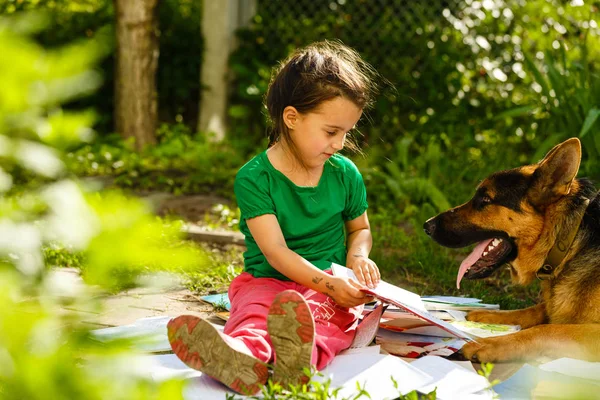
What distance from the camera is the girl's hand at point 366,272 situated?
3203 mm

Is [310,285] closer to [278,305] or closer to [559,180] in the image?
[278,305]

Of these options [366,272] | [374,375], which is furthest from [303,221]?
[374,375]

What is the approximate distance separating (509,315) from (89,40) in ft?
11.3

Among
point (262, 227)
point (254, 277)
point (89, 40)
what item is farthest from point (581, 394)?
point (254, 277)

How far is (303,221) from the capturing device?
11.4 feet

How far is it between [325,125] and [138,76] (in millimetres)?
5378

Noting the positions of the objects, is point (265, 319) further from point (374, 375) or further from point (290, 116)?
point (290, 116)

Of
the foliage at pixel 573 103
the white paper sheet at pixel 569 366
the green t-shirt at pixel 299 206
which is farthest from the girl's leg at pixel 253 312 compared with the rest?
the foliage at pixel 573 103

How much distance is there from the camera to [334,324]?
3201 mm

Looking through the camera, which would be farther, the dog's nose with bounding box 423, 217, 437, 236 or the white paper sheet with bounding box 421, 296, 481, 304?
the white paper sheet with bounding box 421, 296, 481, 304

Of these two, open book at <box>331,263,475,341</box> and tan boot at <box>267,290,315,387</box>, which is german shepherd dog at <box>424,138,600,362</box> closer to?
open book at <box>331,263,475,341</box>

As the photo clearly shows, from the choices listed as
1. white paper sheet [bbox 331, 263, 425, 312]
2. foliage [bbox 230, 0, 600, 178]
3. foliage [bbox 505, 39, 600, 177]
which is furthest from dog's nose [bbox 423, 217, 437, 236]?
foliage [bbox 230, 0, 600, 178]

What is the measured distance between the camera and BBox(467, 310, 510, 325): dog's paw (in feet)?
12.0

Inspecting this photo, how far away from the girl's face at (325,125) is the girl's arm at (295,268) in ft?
1.22
